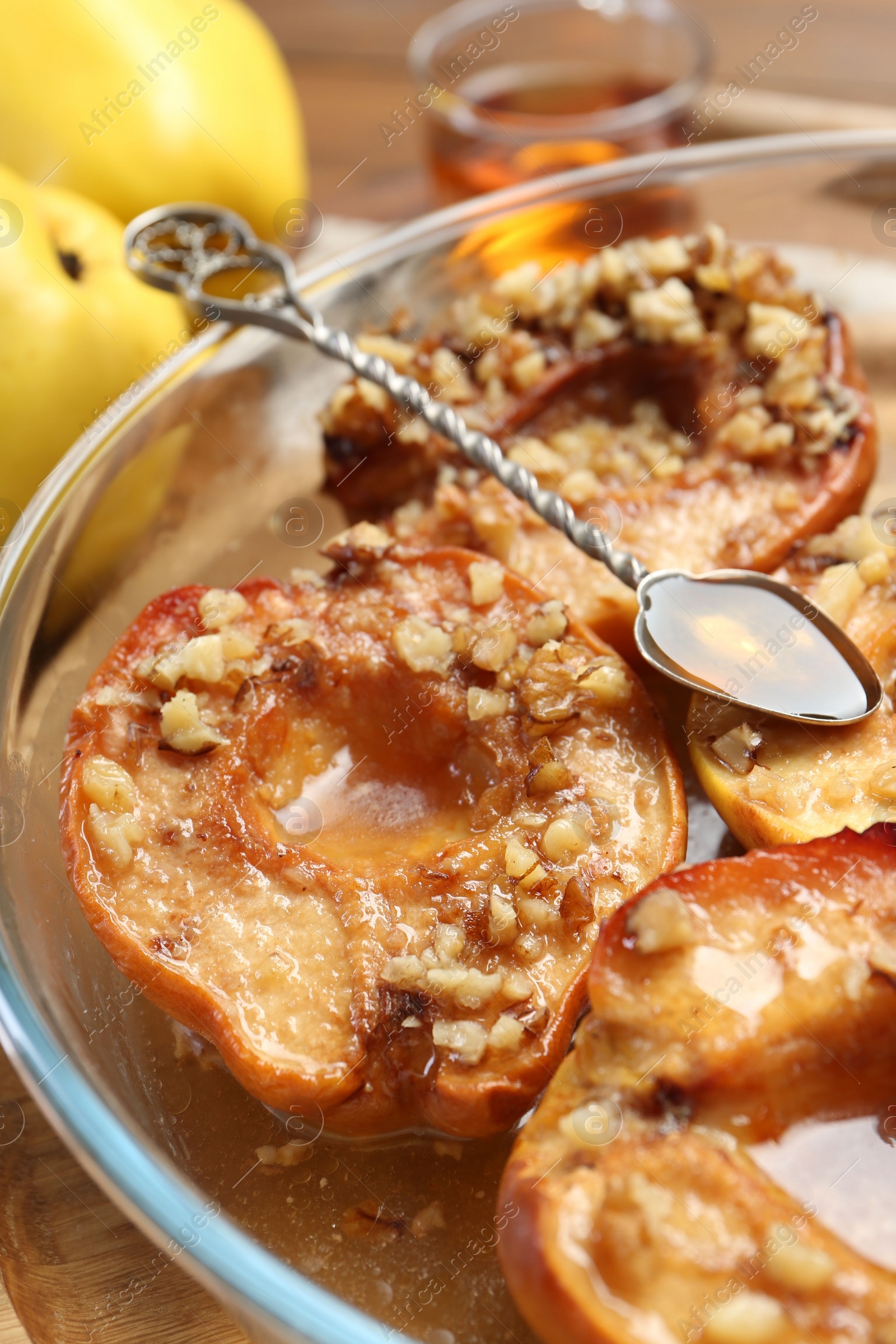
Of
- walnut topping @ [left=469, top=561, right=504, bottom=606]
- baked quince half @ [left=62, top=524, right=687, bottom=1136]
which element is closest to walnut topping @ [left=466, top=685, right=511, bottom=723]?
baked quince half @ [left=62, top=524, right=687, bottom=1136]

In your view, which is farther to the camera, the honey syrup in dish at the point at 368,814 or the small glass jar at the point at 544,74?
the small glass jar at the point at 544,74

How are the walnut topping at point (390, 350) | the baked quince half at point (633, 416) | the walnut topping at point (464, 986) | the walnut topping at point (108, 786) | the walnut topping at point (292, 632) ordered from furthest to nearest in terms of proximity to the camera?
the walnut topping at point (390, 350) < the baked quince half at point (633, 416) < the walnut topping at point (292, 632) < the walnut topping at point (108, 786) < the walnut topping at point (464, 986)

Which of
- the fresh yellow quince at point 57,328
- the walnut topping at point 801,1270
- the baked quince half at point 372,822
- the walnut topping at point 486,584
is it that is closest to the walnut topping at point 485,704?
the baked quince half at point 372,822

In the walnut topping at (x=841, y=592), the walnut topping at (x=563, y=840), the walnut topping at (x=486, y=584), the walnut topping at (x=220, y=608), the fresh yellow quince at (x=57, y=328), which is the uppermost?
the fresh yellow quince at (x=57, y=328)

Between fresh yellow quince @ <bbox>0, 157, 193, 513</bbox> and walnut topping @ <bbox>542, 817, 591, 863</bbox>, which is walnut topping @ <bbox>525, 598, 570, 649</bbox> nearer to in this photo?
walnut topping @ <bbox>542, 817, 591, 863</bbox>

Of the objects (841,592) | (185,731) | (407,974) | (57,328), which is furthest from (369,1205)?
(57,328)

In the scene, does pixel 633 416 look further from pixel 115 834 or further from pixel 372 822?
pixel 115 834

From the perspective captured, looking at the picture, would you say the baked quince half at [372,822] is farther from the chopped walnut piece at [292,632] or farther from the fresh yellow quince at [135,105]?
the fresh yellow quince at [135,105]
